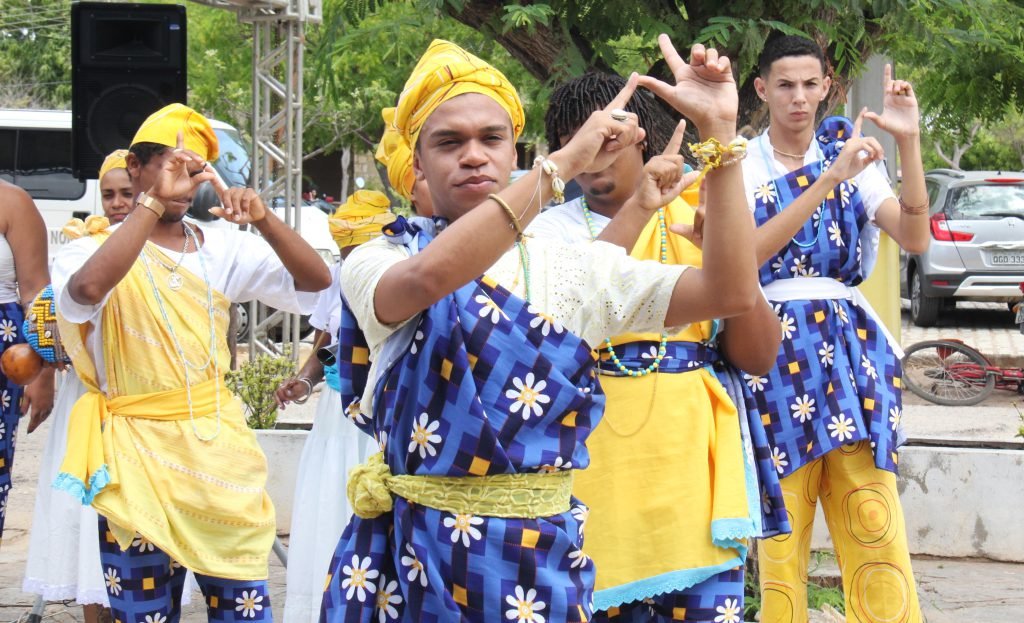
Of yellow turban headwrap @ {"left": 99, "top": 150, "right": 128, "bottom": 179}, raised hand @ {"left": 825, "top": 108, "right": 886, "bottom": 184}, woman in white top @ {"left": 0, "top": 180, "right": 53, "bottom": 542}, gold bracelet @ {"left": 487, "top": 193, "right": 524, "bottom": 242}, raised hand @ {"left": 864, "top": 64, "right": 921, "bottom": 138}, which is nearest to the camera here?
gold bracelet @ {"left": 487, "top": 193, "right": 524, "bottom": 242}

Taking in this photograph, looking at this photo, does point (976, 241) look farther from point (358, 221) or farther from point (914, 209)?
point (914, 209)

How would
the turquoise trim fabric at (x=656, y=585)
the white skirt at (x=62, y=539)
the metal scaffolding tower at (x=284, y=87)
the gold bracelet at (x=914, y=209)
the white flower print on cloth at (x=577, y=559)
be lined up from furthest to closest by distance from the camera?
the metal scaffolding tower at (x=284, y=87) < the white skirt at (x=62, y=539) < the gold bracelet at (x=914, y=209) < the turquoise trim fabric at (x=656, y=585) < the white flower print on cloth at (x=577, y=559)

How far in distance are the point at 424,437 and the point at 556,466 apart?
0.25m

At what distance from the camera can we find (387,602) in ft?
8.40

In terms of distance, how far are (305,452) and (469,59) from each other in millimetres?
2718

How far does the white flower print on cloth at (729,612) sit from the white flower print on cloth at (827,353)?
1070 millimetres

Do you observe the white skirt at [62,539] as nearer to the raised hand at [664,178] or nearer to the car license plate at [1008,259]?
the raised hand at [664,178]

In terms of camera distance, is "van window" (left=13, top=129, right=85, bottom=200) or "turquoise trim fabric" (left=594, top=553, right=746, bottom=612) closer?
"turquoise trim fabric" (left=594, top=553, right=746, bottom=612)

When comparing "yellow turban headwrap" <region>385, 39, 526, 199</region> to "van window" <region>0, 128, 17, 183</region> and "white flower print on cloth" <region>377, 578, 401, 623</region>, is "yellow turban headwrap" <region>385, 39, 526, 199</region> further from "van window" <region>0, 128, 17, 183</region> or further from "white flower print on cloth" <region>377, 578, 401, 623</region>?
"van window" <region>0, 128, 17, 183</region>

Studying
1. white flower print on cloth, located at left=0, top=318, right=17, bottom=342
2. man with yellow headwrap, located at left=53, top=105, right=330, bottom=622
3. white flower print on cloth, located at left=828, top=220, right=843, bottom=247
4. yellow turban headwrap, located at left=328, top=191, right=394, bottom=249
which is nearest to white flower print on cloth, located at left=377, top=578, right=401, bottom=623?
man with yellow headwrap, located at left=53, top=105, right=330, bottom=622

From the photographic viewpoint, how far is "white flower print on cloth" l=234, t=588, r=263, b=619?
13.4ft

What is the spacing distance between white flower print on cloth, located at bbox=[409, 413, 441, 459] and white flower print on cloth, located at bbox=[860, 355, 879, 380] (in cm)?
200

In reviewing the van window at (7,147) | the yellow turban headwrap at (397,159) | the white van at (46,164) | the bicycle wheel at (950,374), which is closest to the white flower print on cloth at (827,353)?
the yellow turban headwrap at (397,159)

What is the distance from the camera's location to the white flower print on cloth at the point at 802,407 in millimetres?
3975
